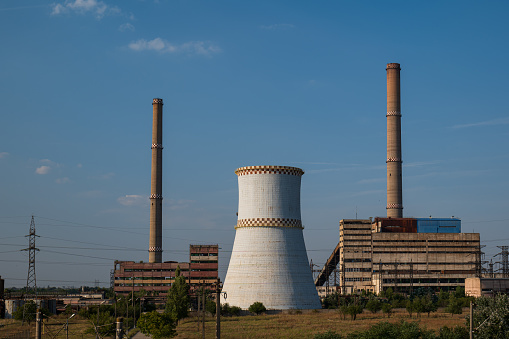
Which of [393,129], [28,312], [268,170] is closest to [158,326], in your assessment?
[268,170]

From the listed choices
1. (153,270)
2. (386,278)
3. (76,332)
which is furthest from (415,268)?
(76,332)

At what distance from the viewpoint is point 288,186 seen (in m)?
66.2

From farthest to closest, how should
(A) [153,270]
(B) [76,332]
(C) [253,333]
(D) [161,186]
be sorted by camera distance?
(A) [153,270] → (D) [161,186] → (B) [76,332] → (C) [253,333]

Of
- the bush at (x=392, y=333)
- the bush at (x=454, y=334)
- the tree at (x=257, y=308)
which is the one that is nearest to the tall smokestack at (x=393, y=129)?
the tree at (x=257, y=308)

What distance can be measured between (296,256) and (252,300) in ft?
22.2

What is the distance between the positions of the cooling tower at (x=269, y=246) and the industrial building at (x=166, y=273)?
58851 millimetres

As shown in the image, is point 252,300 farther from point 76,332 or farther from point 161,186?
point 161,186

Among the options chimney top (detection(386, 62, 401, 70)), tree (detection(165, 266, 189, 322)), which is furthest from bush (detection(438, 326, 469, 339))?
chimney top (detection(386, 62, 401, 70))

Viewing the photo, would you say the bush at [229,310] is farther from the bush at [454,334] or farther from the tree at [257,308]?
the bush at [454,334]

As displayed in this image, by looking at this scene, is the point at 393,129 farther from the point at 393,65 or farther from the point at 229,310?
the point at 229,310

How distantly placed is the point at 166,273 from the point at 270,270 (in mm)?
63092

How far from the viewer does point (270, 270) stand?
65312 millimetres

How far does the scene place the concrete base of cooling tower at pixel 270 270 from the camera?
65.4 m

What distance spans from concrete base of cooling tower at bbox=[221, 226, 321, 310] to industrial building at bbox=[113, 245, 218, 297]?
191 ft
